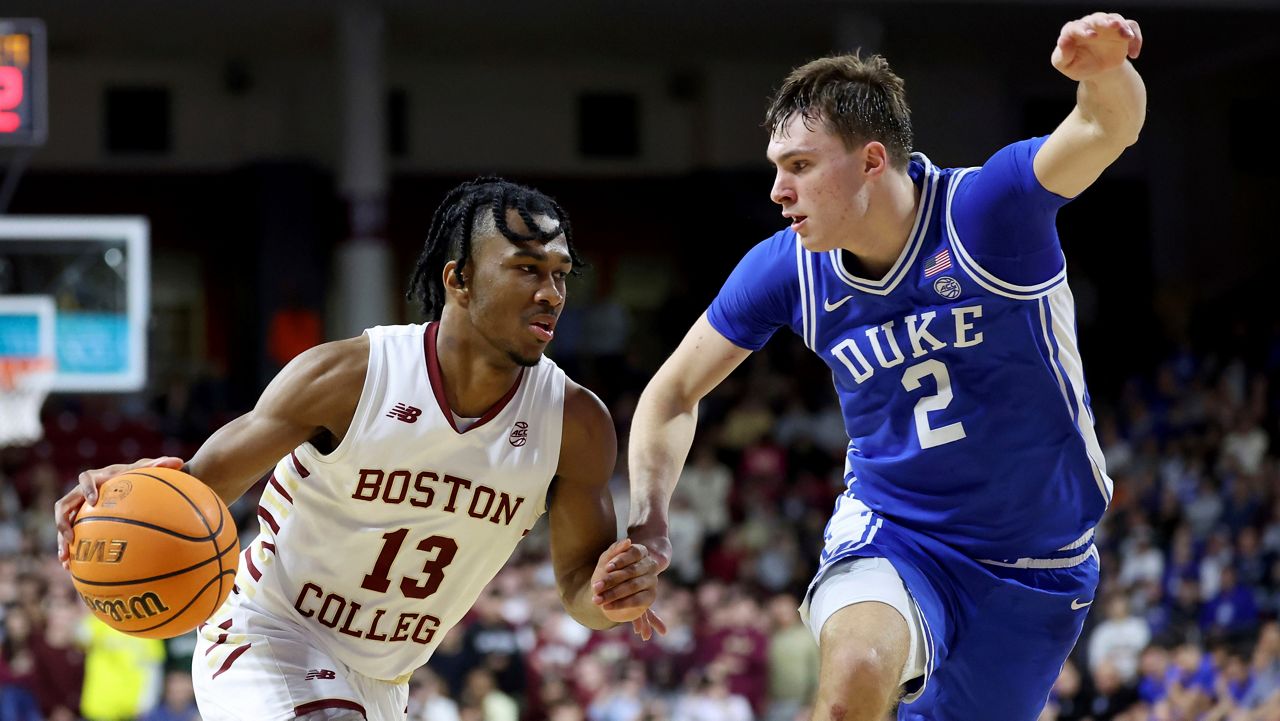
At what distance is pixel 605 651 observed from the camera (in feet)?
41.0

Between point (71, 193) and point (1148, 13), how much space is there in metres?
13.3

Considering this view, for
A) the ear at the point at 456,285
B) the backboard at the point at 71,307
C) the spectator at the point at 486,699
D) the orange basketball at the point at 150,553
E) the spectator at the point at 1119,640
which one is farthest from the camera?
the spectator at the point at 1119,640

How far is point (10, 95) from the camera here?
9680 millimetres

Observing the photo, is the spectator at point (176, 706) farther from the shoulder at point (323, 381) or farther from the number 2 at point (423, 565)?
the shoulder at point (323, 381)

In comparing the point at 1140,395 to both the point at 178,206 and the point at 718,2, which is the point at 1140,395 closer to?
the point at 718,2

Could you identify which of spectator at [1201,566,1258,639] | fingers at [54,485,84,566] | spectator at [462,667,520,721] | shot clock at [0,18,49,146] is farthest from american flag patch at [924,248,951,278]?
spectator at [1201,566,1258,639]

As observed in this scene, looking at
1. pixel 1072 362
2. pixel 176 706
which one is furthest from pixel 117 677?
pixel 1072 362

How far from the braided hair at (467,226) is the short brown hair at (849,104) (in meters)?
0.68

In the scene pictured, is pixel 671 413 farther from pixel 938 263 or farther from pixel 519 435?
pixel 938 263

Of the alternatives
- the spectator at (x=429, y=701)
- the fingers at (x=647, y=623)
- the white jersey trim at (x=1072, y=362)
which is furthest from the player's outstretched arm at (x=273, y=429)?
the spectator at (x=429, y=701)

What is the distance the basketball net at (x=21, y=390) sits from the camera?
1139cm

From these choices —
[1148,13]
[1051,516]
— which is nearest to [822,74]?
[1051,516]

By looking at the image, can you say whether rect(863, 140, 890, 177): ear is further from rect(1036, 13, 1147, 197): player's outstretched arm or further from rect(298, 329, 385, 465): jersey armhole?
rect(298, 329, 385, 465): jersey armhole

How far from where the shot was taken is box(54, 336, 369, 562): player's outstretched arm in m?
4.21
